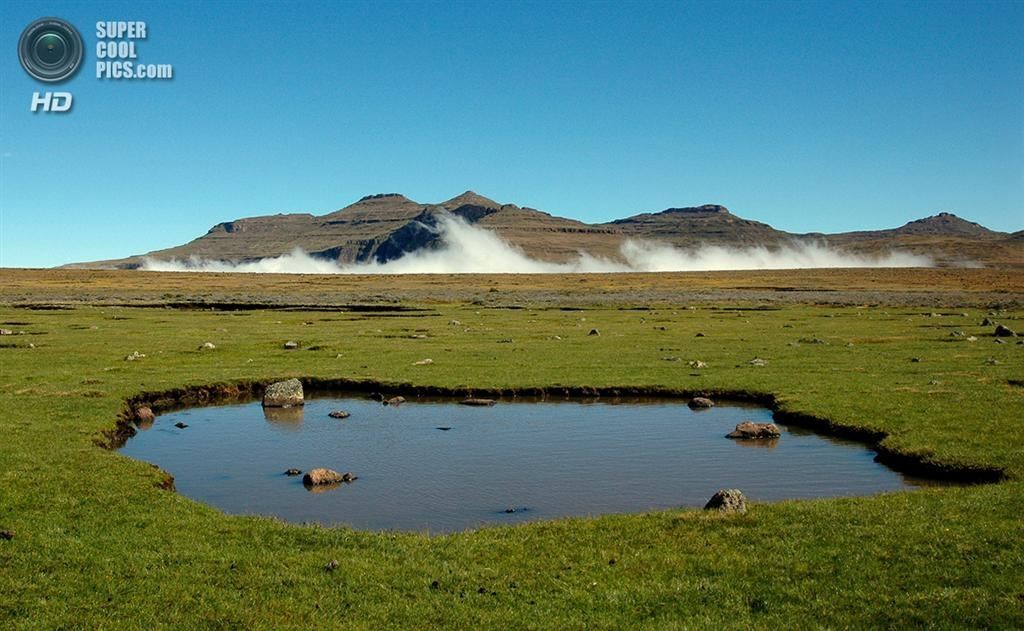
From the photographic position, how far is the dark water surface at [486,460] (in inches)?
1017

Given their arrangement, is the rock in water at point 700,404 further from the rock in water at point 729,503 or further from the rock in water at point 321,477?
the rock in water at point 321,477

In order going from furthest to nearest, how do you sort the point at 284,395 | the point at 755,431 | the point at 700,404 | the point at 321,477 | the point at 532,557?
1. the point at 284,395
2. the point at 700,404
3. the point at 755,431
4. the point at 321,477
5. the point at 532,557

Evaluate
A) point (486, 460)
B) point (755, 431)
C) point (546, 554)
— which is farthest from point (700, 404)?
point (546, 554)

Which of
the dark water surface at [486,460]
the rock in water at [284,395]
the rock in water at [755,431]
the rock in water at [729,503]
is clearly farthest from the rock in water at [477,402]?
the rock in water at [729,503]

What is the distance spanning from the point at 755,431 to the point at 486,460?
459 inches

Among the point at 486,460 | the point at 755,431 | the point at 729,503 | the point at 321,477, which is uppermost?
the point at 729,503

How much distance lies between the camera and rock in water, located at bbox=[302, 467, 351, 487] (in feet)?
91.0

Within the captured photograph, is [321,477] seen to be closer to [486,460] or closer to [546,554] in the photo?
[486,460]

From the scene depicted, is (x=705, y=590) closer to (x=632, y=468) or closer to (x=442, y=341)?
(x=632, y=468)

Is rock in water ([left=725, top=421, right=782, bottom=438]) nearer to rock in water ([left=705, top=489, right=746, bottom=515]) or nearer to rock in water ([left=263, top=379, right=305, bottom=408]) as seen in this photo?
rock in water ([left=705, top=489, right=746, bottom=515])

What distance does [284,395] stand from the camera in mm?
43531

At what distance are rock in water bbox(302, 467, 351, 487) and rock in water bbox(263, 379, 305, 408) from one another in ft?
51.3

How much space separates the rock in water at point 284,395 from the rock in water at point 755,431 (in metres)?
22.5

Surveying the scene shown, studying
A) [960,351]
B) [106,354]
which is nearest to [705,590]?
[960,351]
